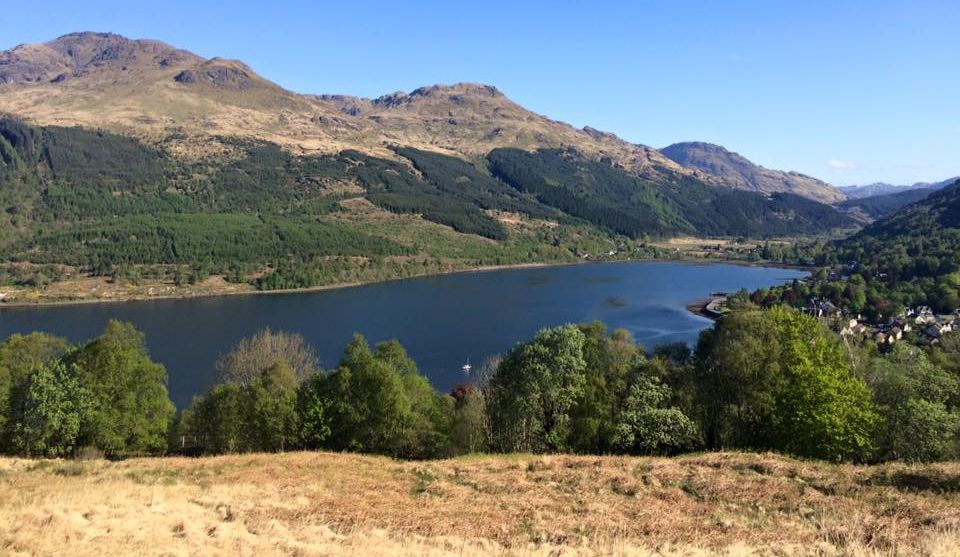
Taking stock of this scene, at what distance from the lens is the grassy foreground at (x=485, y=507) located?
14.5 metres

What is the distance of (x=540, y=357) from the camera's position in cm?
3569

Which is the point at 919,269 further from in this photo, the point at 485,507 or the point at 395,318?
the point at 485,507

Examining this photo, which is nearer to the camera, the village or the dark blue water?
the village

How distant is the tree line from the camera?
102 ft

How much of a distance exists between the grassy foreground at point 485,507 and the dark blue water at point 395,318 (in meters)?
58.0

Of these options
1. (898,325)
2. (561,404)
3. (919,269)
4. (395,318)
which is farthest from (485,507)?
(919,269)

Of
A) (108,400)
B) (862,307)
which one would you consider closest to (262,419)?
(108,400)

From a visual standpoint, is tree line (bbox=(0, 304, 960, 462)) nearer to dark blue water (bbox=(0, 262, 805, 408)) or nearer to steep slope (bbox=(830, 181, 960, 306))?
dark blue water (bbox=(0, 262, 805, 408))

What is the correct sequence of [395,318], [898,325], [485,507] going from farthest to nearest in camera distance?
[395,318] < [898,325] < [485,507]

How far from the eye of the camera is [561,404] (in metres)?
35.3

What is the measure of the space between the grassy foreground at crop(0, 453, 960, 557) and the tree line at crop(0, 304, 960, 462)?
700 centimetres

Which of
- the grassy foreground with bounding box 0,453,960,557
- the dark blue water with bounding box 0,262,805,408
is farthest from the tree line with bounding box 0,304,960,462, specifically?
the dark blue water with bounding box 0,262,805,408

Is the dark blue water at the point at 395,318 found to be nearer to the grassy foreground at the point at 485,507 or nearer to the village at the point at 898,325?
the village at the point at 898,325

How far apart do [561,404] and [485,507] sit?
1648 centimetres
